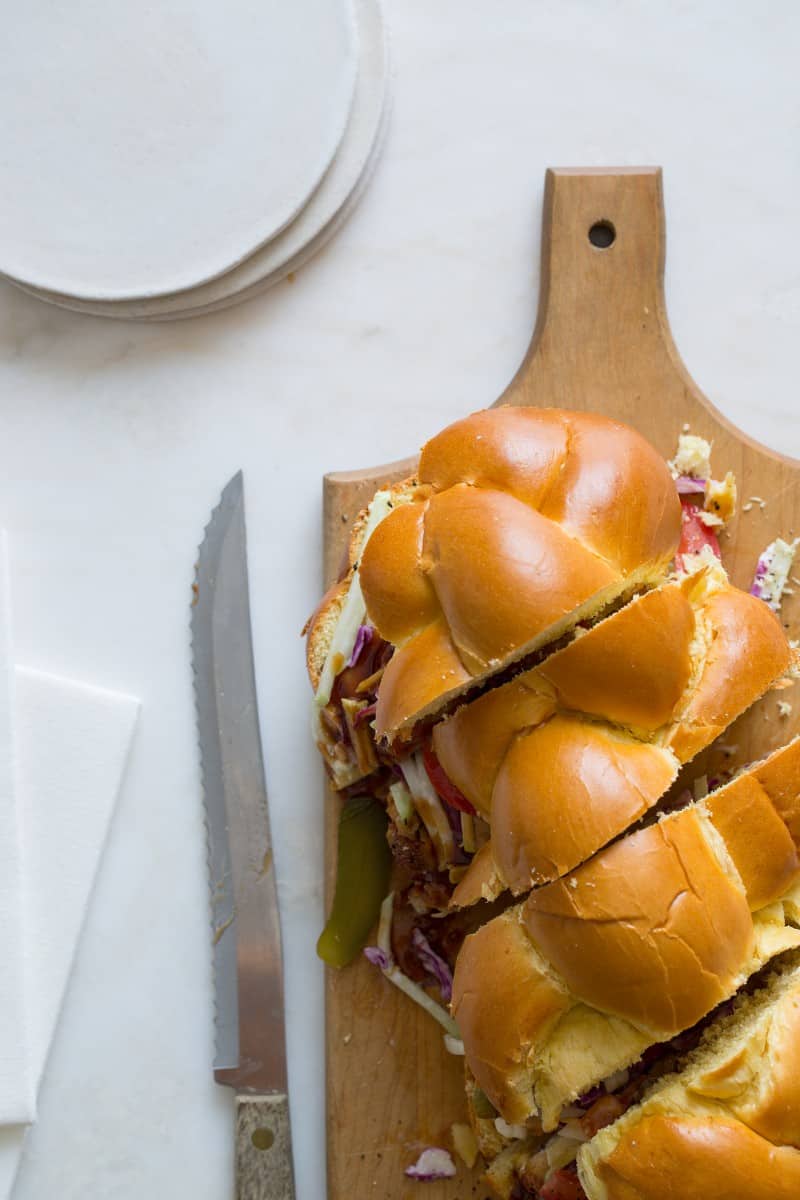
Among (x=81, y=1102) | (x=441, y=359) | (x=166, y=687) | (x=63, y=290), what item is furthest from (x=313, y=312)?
Answer: (x=81, y=1102)

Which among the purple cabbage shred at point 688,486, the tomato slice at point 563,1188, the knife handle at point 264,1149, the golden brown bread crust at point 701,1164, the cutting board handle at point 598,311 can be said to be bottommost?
the knife handle at point 264,1149

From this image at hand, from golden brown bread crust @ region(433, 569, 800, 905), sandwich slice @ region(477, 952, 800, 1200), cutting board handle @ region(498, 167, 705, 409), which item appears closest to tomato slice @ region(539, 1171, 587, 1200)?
sandwich slice @ region(477, 952, 800, 1200)

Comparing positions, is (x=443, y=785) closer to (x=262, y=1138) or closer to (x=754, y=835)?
(x=754, y=835)

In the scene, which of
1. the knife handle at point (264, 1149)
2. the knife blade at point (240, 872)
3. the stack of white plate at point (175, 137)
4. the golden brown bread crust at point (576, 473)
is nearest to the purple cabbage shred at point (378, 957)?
the knife blade at point (240, 872)

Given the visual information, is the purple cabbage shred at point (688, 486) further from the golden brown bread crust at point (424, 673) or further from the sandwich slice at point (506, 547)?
the golden brown bread crust at point (424, 673)

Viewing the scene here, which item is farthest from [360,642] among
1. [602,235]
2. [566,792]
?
[602,235]
